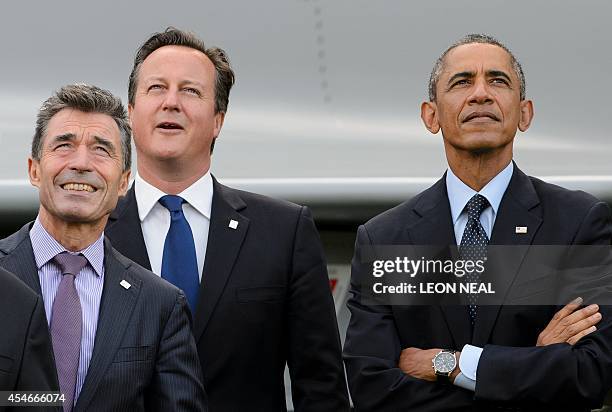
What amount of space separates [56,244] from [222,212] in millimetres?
611

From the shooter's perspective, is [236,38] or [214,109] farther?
[236,38]

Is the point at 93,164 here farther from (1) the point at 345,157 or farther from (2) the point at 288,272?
(1) the point at 345,157

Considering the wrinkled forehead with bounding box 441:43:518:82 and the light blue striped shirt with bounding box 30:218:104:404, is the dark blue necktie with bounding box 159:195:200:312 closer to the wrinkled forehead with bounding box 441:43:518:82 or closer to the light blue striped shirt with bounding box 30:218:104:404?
the light blue striped shirt with bounding box 30:218:104:404

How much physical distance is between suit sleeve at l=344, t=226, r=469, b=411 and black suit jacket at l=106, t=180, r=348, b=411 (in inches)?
3.7

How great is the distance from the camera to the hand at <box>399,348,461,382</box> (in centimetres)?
322

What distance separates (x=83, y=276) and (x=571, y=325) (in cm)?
110

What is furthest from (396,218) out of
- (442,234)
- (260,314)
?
(260,314)

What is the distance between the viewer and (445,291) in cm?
331

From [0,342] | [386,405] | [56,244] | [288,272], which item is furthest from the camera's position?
[288,272]

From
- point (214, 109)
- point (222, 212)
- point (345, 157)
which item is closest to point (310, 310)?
point (222, 212)

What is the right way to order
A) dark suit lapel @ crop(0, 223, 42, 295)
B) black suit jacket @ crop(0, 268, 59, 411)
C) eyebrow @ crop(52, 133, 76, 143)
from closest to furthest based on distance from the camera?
1. black suit jacket @ crop(0, 268, 59, 411)
2. dark suit lapel @ crop(0, 223, 42, 295)
3. eyebrow @ crop(52, 133, 76, 143)

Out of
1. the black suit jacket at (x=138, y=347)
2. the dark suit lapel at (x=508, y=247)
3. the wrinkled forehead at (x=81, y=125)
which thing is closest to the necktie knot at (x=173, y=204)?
the wrinkled forehead at (x=81, y=125)

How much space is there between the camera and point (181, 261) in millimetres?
3402

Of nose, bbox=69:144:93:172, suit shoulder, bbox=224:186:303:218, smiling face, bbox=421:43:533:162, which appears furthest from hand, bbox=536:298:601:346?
nose, bbox=69:144:93:172
